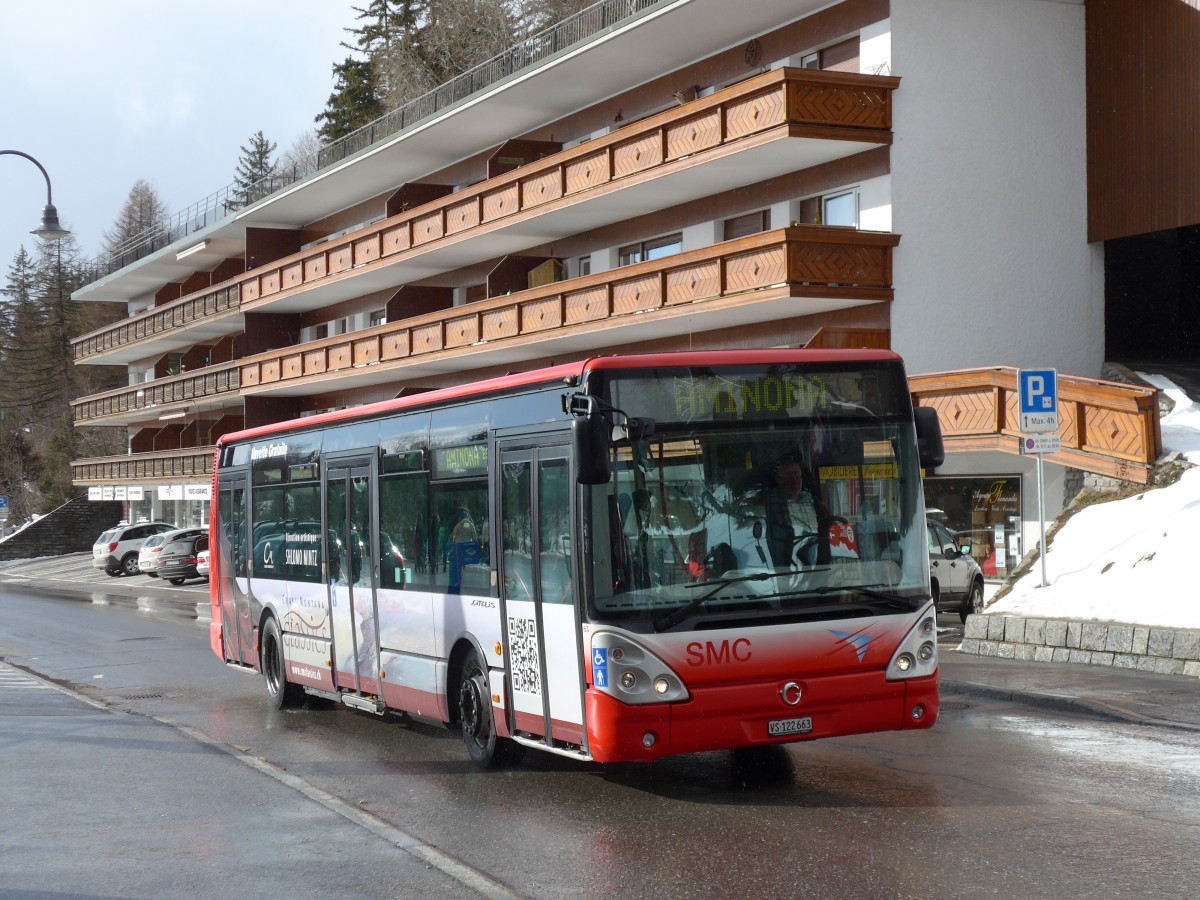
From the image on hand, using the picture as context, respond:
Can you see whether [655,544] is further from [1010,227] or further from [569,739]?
[1010,227]

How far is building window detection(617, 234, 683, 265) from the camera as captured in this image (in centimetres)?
3217

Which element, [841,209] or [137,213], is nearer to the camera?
[841,209]

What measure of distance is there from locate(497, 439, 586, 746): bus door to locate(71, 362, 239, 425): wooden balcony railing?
151 feet

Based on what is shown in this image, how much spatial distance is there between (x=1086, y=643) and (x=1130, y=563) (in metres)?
2.23

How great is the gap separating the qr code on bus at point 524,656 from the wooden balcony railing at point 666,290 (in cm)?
1672

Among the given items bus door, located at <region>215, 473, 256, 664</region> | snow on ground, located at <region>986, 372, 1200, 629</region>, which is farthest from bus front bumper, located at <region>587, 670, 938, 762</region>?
snow on ground, located at <region>986, 372, 1200, 629</region>

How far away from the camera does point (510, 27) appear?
7169cm

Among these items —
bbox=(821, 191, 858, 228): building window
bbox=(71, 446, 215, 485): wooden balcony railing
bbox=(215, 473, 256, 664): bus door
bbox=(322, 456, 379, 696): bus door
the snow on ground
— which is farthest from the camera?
bbox=(71, 446, 215, 485): wooden balcony railing

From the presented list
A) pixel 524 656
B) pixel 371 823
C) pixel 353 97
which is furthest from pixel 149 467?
pixel 371 823

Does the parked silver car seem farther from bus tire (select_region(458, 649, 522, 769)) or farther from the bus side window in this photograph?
bus tire (select_region(458, 649, 522, 769))

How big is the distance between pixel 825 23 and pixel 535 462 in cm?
2013

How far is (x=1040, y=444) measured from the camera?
745 inches

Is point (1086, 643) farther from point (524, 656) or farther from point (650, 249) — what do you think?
point (650, 249)

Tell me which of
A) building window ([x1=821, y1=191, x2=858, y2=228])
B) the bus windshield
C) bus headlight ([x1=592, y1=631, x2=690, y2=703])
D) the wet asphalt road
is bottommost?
the wet asphalt road
